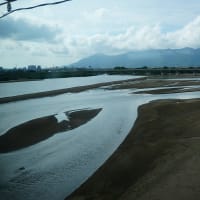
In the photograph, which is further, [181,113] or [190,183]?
[181,113]

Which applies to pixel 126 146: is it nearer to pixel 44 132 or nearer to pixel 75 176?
pixel 75 176

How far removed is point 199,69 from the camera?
14038 centimetres

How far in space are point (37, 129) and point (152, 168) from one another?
46.4 ft

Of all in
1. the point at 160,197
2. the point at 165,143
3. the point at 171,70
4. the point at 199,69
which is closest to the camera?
the point at 160,197

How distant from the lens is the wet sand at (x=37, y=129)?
21.4m

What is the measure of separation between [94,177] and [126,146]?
478 centimetres

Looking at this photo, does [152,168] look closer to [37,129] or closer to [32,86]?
[37,129]

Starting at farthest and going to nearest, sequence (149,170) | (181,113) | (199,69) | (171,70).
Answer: (171,70), (199,69), (181,113), (149,170)

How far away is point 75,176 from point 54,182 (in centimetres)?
103

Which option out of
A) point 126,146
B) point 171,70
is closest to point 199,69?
point 171,70

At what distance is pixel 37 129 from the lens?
86.1 feet

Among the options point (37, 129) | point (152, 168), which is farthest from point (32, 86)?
point (152, 168)

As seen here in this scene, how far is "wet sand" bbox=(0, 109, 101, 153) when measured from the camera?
70.1 feet

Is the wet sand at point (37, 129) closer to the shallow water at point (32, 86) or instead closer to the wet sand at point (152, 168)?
the wet sand at point (152, 168)
